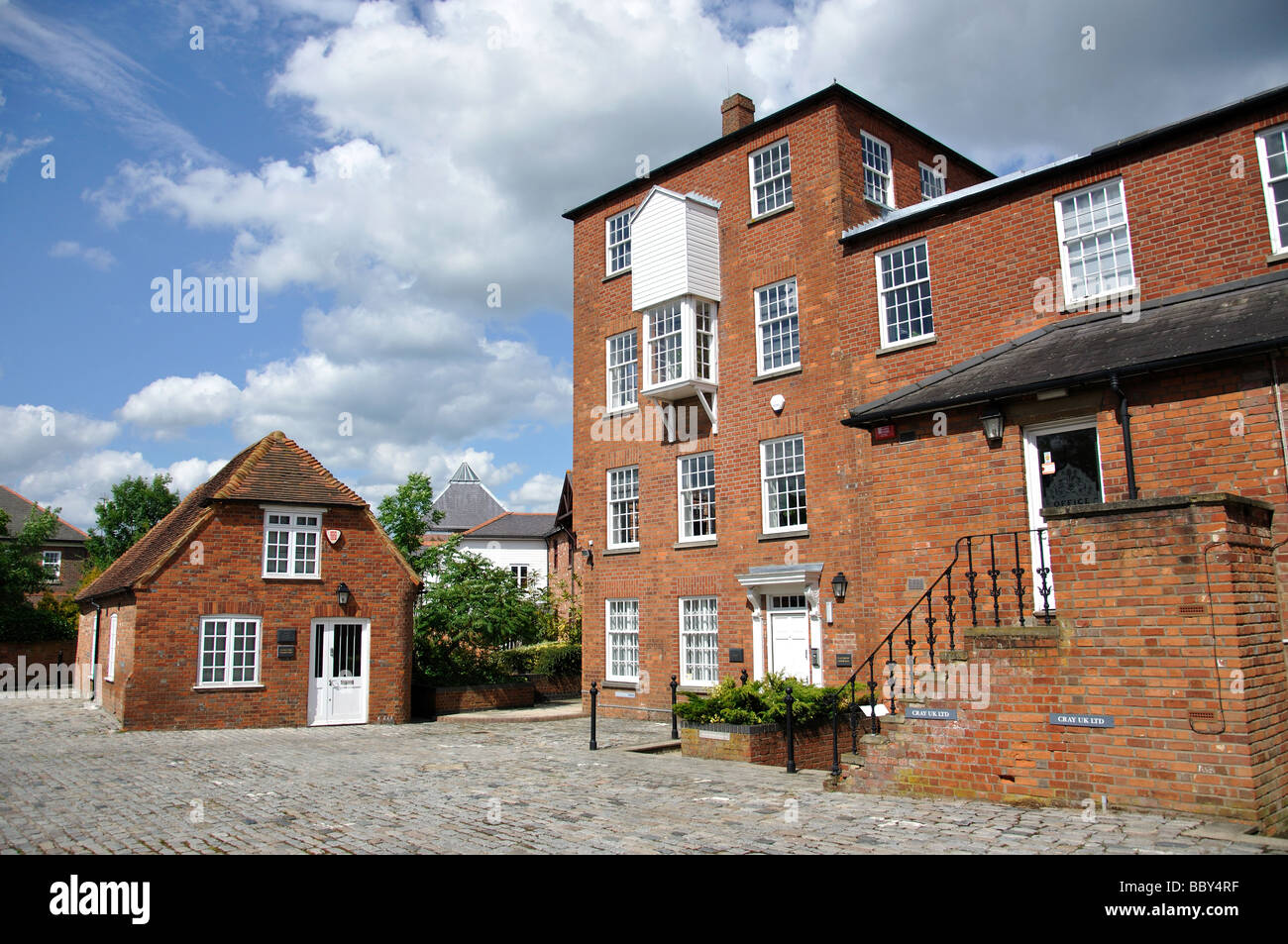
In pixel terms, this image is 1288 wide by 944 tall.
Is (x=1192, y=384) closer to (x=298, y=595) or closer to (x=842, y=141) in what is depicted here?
(x=842, y=141)

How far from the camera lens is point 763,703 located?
13734 mm

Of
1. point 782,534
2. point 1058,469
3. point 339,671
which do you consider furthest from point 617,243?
point 1058,469

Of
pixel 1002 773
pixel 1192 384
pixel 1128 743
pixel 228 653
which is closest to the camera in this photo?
pixel 1128 743

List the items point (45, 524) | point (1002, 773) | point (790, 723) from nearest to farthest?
point (1002, 773) → point (790, 723) → point (45, 524)

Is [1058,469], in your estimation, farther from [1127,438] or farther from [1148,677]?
[1148,677]

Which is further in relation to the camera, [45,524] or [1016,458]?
[45,524]

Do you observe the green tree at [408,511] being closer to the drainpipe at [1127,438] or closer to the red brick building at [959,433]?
the red brick building at [959,433]

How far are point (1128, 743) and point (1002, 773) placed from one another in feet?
4.15

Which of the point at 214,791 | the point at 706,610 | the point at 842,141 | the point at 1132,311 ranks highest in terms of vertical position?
the point at 842,141

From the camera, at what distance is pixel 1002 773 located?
29.7ft

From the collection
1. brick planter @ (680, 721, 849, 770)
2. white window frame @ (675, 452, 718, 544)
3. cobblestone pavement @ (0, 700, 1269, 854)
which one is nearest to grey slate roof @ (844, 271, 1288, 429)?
brick planter @ (680, 721, 849, 770)

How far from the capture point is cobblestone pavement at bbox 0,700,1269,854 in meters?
7.74

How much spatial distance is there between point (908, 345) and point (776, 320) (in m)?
4.35

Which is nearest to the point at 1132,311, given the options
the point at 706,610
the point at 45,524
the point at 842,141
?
the point at 842,141
